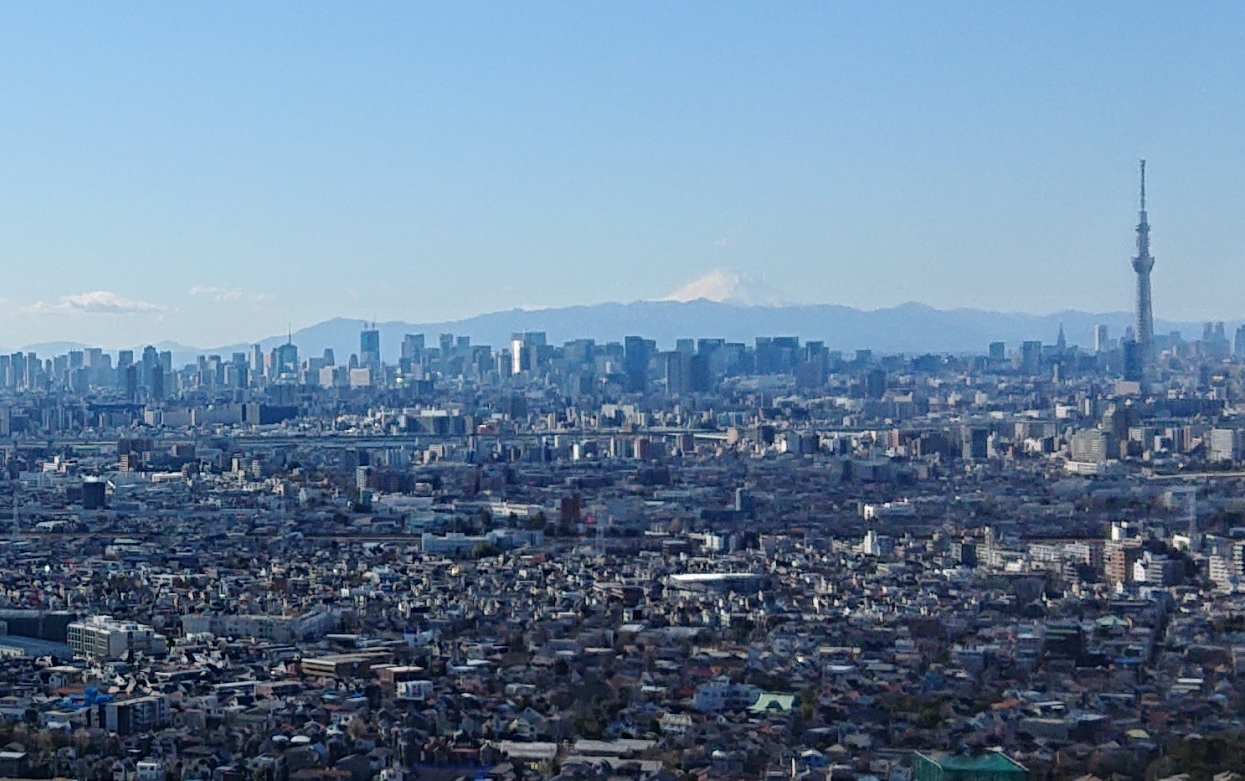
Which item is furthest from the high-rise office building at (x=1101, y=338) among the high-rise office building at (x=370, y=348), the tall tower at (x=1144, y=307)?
the high-rise office building at (x=370, y=348)

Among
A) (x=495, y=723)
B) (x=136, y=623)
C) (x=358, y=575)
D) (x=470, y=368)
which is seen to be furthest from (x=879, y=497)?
(x=470, y=368)

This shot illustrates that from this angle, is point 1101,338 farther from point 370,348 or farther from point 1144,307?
point 370,348

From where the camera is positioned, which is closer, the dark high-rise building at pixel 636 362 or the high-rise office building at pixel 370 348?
the dark high-rise building at pixel 636 362

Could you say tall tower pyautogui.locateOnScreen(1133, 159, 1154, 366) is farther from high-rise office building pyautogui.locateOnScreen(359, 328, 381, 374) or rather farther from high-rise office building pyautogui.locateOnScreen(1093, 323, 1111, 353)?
high-rise office building pyautogui.locateOnScreen(359, 328, 381, 374)

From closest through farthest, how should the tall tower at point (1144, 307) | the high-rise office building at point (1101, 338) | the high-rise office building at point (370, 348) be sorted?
the tall tower at point (1144, 307) < the high-rise office building at point (1101, 338) < the high-rise office building at point (370, 348)

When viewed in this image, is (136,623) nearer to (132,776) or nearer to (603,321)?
(132,776)

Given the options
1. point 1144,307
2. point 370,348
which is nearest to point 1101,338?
point 1144,307

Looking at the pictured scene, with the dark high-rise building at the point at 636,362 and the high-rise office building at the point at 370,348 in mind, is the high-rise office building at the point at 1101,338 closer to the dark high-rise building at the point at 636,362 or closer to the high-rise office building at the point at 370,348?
the dark high-rise building at the point at 636,362

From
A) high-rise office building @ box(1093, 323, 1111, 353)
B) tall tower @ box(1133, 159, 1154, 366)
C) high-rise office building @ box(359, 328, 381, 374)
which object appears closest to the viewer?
tall tower @ box(1133, 159, 1154, 366)

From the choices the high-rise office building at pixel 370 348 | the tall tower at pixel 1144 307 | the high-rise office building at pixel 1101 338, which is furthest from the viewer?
the high-rise office building at pixel 370 348

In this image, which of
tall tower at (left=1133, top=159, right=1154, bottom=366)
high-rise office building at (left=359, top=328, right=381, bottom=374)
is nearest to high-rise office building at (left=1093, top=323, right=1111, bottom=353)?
tall tower at (left=1133, top=159, right=1154, bottom=366)

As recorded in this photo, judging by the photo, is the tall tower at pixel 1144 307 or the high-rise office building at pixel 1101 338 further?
the high-rise office building at pixel 1101 338
